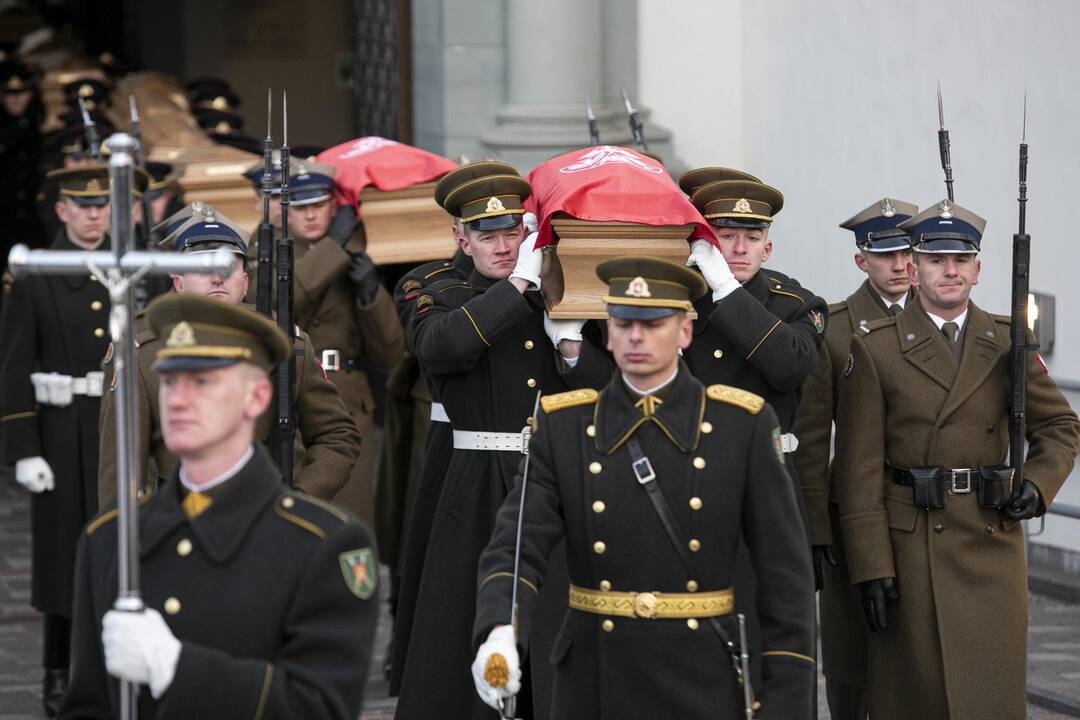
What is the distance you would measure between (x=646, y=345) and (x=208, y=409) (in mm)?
1175

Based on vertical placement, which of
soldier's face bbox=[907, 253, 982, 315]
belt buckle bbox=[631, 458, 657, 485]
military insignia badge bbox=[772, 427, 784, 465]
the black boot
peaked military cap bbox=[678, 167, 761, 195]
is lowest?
the black boot

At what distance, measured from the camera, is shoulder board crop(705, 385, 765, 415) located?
474cm

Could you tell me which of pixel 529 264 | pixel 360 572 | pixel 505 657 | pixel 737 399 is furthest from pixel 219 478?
pixel 529 264

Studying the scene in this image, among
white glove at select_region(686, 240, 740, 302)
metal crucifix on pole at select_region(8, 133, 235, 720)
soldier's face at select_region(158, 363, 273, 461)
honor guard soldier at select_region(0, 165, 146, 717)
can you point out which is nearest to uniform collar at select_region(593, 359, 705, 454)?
soldier's face at select_region(158, 363, 273, 461)

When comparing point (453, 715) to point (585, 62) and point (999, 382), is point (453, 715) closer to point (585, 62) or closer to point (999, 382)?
point (999, 382)

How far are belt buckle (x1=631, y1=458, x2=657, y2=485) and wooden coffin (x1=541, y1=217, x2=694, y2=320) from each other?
1.42 metres

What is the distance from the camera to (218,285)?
5914 mm

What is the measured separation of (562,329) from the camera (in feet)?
20.5

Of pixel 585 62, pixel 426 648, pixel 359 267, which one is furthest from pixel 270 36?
pixel 426 648

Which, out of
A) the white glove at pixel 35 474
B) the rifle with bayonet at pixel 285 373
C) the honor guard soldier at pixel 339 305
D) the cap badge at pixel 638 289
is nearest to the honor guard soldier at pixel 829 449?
the rifle with bayonet at pixel 285 373

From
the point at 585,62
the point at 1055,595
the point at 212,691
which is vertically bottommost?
the point at 1055,595

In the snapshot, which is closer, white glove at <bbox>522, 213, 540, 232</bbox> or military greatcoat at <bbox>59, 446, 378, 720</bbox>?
military greatcoat at <bbox>59, 446, 378, 720</bbox>

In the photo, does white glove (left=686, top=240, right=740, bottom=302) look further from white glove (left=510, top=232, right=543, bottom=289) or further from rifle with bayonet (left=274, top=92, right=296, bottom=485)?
rifle with bayonet (left=274, top=92, right=296, bottom=485)

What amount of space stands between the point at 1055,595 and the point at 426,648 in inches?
151
